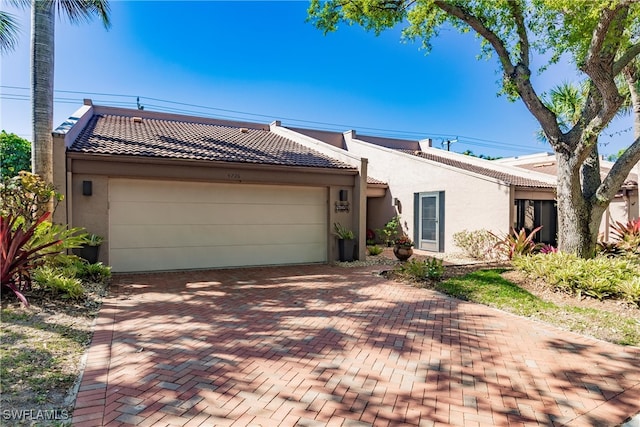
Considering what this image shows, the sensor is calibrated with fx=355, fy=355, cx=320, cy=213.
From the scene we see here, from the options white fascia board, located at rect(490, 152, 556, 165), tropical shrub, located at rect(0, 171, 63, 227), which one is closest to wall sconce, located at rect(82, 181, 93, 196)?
tropical shrub, located at rect(0, 171, 63, 227)

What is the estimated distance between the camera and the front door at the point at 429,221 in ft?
46.7

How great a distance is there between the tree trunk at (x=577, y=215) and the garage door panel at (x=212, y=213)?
651cm

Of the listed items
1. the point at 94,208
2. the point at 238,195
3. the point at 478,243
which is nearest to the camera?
the point at 94,208

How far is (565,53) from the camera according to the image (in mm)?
9594

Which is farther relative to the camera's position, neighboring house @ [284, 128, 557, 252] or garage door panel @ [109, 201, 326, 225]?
neighboring house @ [284, 128, 557, 252]

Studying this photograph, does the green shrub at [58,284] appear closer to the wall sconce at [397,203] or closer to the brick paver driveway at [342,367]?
the brick paver driveway at [342,367]

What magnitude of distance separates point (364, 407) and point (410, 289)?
496 centimetres

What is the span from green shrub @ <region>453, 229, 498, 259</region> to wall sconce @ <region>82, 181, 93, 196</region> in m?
11.7

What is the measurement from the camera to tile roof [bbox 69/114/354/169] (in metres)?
9.49

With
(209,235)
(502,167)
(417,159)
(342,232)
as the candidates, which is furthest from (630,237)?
(209,235)

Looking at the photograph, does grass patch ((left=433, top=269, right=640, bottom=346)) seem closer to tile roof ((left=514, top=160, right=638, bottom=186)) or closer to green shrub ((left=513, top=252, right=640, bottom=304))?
green shrub ((left=513, top=252, right=640, bottom=304))

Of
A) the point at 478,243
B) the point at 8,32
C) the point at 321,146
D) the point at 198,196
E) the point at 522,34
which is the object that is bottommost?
the point at 478,243

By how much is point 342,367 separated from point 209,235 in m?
7.11

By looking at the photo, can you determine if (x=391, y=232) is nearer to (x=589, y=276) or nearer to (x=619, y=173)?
(x=619, y=173)
